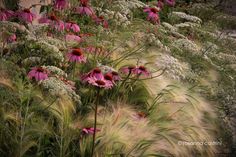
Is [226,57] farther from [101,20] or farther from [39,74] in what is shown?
[39,74]

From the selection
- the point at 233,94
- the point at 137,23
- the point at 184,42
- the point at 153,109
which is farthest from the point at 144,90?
the point at 137,23

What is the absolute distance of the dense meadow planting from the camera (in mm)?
2953

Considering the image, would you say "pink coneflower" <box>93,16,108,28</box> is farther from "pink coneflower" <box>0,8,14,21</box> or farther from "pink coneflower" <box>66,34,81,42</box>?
"pink coneflower" <box>0,8,14,21</box>

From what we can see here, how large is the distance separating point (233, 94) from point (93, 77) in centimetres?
195

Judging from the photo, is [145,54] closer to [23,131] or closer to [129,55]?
[129,55]

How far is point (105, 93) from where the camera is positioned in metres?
3.80

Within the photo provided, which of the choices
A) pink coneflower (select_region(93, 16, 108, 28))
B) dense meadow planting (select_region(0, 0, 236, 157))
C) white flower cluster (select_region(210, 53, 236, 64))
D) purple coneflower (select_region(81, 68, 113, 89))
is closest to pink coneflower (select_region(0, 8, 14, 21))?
dense meadow planting (select_region(0, 0, 236, 157))

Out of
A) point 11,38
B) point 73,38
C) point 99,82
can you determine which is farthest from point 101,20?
point 99,82

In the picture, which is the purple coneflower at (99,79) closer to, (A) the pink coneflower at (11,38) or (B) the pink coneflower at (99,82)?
(B) the pink coneflower at (99,82)

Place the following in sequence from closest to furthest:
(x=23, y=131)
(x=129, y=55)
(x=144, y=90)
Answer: (x=23, y=131) < (x=144, y=90) < (x=129, y=55)

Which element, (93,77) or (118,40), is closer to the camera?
(93,77)

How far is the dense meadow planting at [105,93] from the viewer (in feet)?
9.69

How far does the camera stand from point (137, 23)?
5082mm

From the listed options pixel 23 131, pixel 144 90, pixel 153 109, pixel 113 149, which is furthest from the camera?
pixel 144 90
